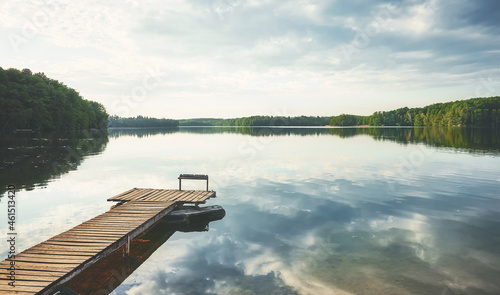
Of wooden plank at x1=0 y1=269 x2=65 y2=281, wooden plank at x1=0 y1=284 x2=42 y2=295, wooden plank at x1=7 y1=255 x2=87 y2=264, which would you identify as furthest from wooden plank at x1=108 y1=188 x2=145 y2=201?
wooden plank at x1=0 y1=284 x2=42 y2=295

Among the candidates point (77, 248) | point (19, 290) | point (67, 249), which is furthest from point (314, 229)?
point (19, 290)

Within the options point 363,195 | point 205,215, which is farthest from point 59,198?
point 363,195

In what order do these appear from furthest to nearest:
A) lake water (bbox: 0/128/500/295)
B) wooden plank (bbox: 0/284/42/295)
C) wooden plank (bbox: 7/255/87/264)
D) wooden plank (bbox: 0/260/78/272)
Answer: lake water (bbox: 0/128/500/295) → wooden plank (bbox: 7/255/87/264) → wooden plank (bbox: 0/260/78/272) → wooden plank (bbox: 0/284/42/295)

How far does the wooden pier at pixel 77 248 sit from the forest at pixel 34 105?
97.5m

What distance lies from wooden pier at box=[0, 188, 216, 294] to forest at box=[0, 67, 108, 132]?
320 ft

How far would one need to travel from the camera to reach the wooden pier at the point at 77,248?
7531mm

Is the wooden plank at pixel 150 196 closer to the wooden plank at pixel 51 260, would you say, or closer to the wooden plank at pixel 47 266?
the wooden plank at pixel 51 260

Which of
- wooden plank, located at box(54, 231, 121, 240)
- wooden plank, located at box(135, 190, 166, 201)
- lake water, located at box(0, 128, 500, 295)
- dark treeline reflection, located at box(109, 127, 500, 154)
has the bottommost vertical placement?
lake water, located at box(0, 128, 500, 295)

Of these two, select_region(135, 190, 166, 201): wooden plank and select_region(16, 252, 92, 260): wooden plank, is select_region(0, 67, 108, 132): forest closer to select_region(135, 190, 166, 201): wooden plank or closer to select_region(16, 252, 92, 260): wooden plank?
select_region(135, 190, 166, 201): wooden plank

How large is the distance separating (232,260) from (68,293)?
5.10m

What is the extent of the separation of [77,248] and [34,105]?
109 metres

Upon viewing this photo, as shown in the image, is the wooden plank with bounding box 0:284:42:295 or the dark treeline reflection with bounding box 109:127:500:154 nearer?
the wooden plank with bounding box 0:284:42:295

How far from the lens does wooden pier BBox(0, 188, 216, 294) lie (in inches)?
297

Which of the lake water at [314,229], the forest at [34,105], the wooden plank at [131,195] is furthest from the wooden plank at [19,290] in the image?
the forest at [34,105]
